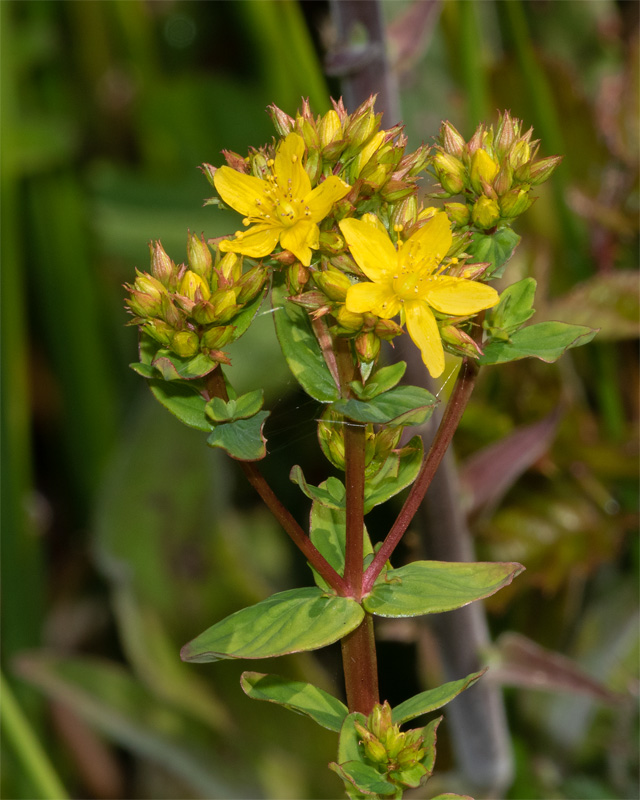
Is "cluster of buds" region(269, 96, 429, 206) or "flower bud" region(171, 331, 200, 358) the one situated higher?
"cluster of buds" region(269, 96, 429, 206)

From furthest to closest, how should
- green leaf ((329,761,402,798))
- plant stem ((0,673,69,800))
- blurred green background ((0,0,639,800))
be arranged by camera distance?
1. blurred green background ((0,0,639,800))
2. plant stem ((0,673,69,800))
3. green leaf ((329,761,402,798))

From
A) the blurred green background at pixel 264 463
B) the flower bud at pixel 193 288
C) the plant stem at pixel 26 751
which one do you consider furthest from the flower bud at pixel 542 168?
the plant stem at pixel 26 751

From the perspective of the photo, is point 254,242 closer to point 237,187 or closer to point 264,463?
point 237,187

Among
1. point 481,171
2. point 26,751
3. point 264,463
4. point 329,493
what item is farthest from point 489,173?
point 26,751

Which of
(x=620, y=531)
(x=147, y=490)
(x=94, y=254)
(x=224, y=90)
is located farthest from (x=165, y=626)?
(x=224, y=90)

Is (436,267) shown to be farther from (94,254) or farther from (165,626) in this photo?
(94,254)

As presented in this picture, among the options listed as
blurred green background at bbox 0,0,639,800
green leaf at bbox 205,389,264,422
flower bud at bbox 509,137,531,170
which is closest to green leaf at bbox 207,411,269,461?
green leaf at bbox 205,389,264,422

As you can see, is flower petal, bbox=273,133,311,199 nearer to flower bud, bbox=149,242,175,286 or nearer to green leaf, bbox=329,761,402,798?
flower bud, bbox=149,242,175,286
